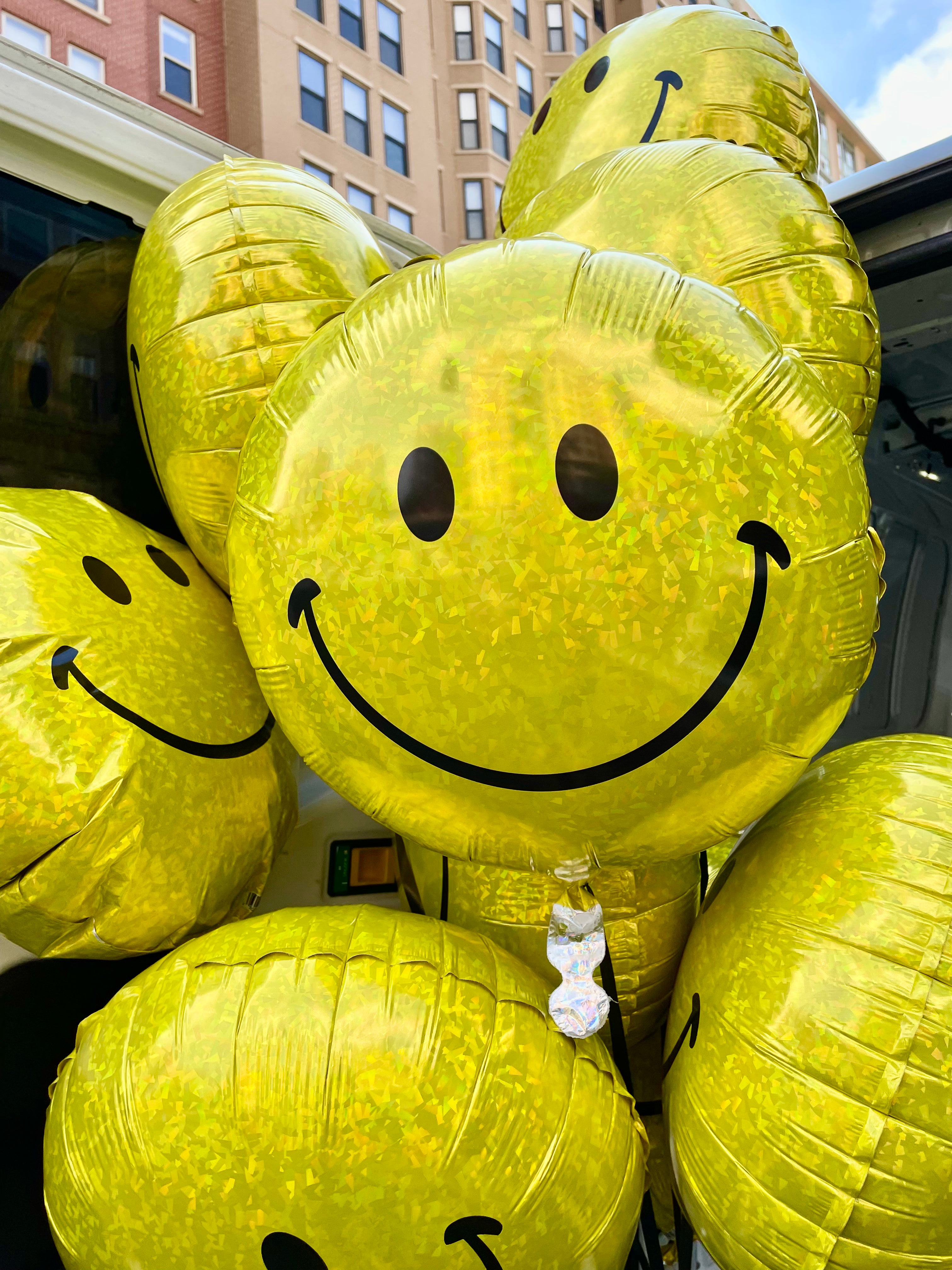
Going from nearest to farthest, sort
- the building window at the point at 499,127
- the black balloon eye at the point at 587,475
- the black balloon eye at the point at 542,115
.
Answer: the black balloon eye at the point at 587,475, the black balloon eye at the point at 542,115, the building window at the point at 499,127

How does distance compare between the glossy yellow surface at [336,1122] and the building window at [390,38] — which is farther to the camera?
the building window at [390,38]

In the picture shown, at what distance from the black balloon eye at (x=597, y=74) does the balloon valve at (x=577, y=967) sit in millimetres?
1097

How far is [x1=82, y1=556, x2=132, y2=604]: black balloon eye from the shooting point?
95 cm

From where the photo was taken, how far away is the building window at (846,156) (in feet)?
79.7

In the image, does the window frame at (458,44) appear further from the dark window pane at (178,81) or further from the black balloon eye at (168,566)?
the black balloon eye at (168,566)

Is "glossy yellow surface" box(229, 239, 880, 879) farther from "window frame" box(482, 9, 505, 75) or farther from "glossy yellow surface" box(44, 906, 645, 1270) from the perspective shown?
"window frame" box(482, 9, 505, 75)


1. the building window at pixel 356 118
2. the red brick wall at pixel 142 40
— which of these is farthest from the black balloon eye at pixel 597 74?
the building window at pixel 356 118

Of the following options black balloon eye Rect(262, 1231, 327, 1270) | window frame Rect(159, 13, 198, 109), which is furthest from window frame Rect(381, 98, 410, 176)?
black balloon eye Rect(262, 1231, 327, 1270)

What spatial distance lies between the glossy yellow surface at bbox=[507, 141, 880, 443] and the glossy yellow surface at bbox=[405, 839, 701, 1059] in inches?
22.3

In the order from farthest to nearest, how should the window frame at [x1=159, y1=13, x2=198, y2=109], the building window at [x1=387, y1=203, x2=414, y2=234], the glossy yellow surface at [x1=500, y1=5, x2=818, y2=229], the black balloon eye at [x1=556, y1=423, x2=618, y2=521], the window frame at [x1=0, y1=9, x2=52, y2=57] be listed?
1. the building window at [x1=387, y1=203, x2=414, y2=234]
2. the window frame at [x1=159, y1=13, x2=198, y2=109]
3. the window frame at [x1=0, y1=9, x2=52, y2=57]
4. the glossy yellow surface at [x1=500, y1=5, x2=818, y2=229]
5. the black balloon eye at [x1=556, y1=423, x2=618, y2=521]

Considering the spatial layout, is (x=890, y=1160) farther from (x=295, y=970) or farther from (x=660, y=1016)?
(x=295, y=970)

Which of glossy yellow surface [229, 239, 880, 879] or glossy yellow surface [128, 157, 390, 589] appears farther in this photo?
glossy yellow surface [128, 157, 390, 589]

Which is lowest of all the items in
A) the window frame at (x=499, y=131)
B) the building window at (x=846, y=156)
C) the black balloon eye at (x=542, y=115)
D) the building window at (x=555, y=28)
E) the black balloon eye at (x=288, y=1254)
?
the black balloon eye at (x=288, y=1254)

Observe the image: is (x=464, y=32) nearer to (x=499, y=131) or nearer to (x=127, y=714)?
(x=499, y=131)
